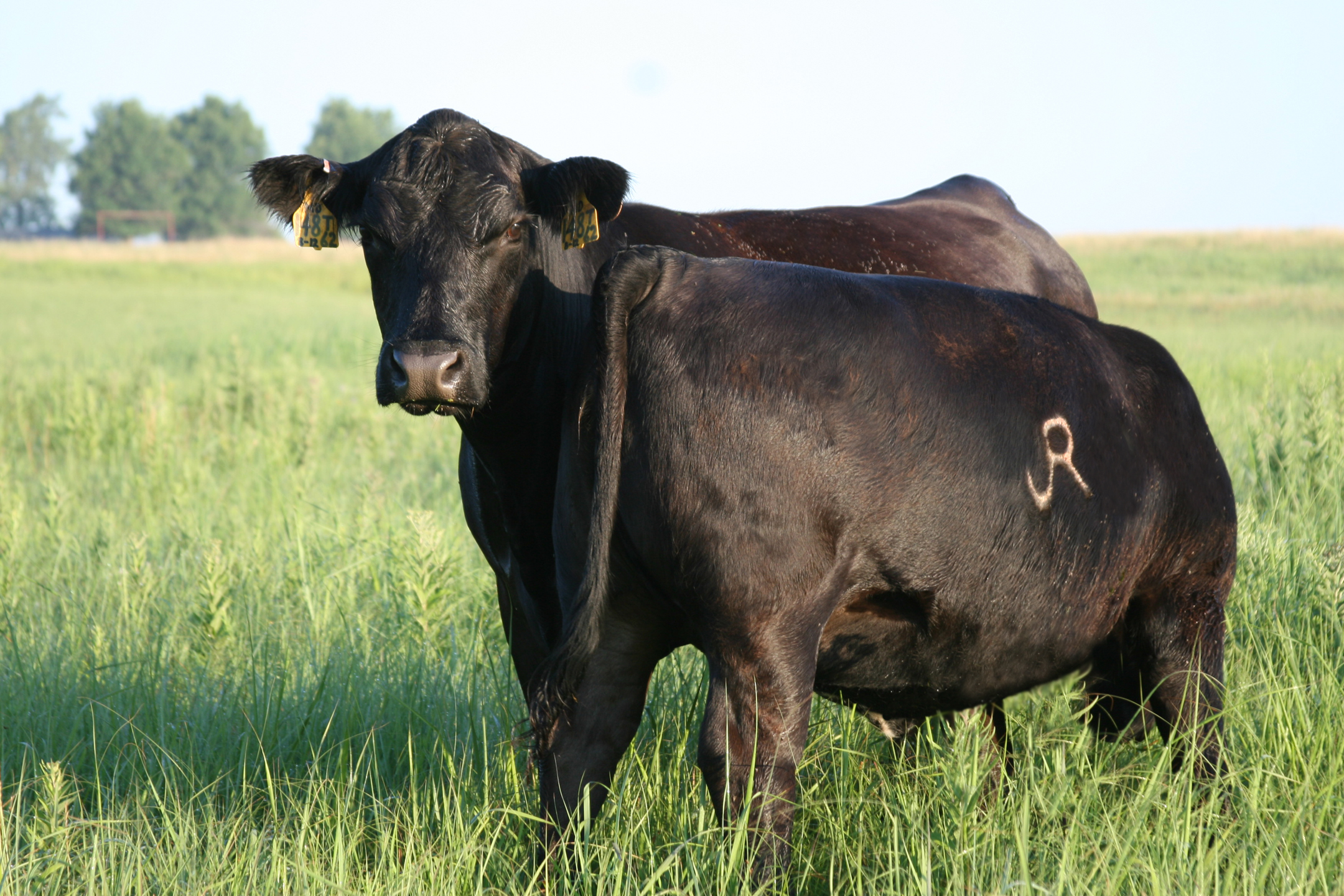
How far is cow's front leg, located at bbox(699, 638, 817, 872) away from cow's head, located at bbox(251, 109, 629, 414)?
0.94m

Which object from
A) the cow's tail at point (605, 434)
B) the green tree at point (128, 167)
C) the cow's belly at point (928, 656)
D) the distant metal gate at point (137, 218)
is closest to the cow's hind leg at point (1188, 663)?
the cow's belly at point (928, 656)

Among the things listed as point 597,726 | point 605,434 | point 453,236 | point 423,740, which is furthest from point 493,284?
point 423,740

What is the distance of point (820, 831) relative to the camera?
2764 millimetres

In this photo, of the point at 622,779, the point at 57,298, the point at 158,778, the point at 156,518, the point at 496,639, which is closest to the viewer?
the point at 622,779

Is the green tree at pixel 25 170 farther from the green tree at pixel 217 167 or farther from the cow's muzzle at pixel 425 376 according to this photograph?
the cow's muzzle at pixel 425 376

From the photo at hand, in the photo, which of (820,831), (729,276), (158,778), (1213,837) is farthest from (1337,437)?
(158,778)

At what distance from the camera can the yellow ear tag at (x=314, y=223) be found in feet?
10.2

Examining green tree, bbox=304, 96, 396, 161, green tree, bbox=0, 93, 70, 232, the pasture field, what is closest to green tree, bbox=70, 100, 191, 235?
Result: green tree, bbox=0, 93, 70, 232

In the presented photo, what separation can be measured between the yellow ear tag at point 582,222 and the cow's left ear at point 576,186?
0.01m

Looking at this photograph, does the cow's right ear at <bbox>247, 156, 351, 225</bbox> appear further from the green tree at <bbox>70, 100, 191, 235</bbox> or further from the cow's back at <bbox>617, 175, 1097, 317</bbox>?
the green tree at <bbox>70, 100, 191, 235</bbox>

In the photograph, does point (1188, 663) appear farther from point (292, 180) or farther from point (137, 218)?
point (137, 218)

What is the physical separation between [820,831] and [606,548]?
113cm

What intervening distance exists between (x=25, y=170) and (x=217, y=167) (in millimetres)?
21701

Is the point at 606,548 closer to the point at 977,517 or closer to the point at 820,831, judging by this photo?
the point at 977,517
